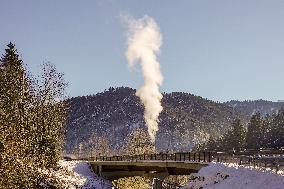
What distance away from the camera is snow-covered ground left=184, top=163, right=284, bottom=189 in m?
27.7

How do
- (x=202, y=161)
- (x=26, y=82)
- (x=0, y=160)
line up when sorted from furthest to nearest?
(x=26, y=82)
(x=202, y=161)
(x=0, y=160)

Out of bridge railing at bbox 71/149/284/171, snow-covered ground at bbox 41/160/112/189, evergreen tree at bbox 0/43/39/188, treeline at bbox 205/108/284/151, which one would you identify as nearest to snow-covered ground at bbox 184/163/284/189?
bridge railing at bbox 71/149/284/171

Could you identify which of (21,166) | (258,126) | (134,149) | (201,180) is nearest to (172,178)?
(134,149)

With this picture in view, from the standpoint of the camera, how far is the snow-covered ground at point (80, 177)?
54263 mm

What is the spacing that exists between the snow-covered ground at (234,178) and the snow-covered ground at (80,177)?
1408 centimetres

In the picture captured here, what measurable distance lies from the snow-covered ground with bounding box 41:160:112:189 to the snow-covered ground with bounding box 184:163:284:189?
554 inches

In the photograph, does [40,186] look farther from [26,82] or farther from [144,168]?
[144,168]

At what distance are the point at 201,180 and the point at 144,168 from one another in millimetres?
25280

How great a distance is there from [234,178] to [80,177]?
33899 millimetres

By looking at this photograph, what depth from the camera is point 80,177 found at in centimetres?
6369

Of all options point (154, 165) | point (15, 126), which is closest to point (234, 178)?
point (15, 126)

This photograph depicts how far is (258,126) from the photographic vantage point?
112 meters

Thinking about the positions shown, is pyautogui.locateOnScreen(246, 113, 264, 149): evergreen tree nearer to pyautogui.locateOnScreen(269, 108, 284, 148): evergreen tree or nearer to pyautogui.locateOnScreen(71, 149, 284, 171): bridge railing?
pyautogui.locateOnScreen(269, 108, 284, 148): evergreen tree

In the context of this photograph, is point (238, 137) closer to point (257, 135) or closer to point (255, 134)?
point (255, 134)
